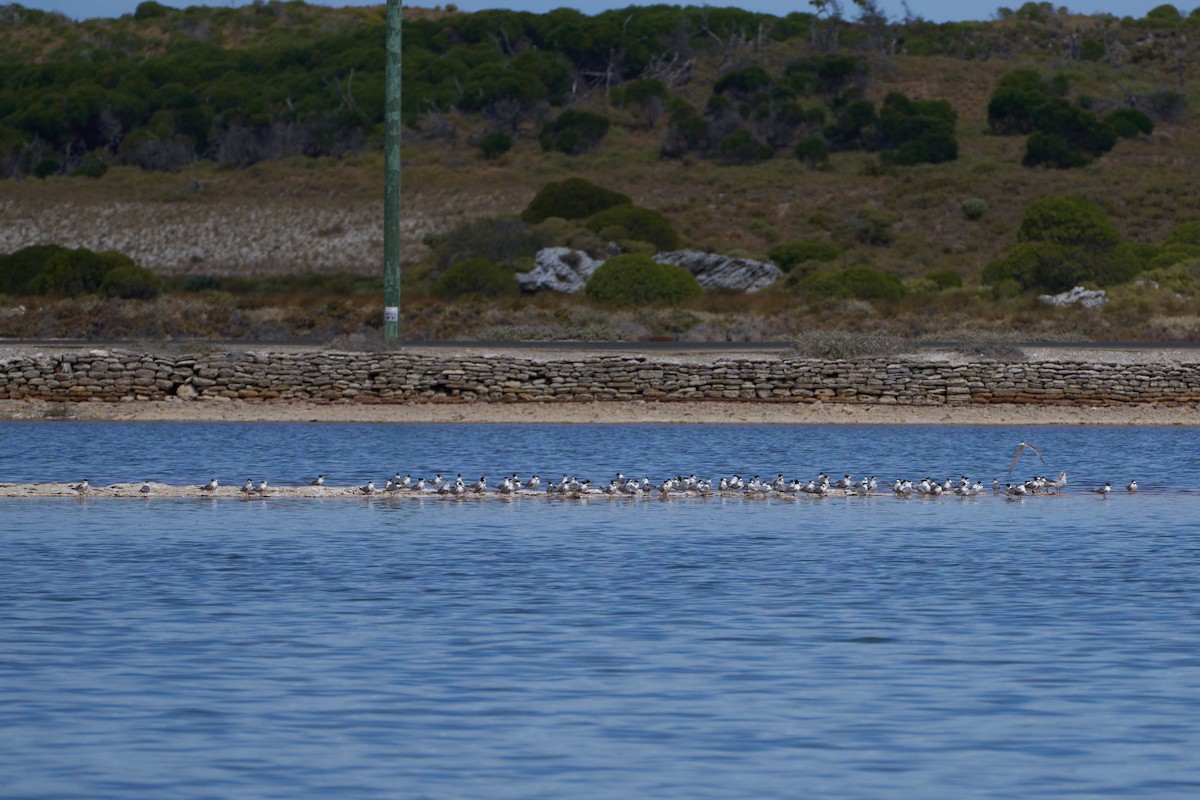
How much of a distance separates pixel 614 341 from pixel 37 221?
48227 millimetres

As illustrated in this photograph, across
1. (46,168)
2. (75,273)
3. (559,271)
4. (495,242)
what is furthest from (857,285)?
(46,168)

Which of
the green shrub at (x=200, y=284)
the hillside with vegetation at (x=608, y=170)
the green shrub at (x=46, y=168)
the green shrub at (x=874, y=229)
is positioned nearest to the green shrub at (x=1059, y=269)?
the hillside with vegetation at (x=608, y=170)

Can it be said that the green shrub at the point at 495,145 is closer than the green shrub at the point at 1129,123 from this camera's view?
Yes

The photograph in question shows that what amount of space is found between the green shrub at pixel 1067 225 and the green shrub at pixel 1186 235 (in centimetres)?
185

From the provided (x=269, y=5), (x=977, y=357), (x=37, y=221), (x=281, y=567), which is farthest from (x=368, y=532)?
(x=269, y=5)

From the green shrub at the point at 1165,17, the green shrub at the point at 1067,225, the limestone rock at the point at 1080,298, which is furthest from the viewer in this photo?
the green shrub at the point at 1165,17

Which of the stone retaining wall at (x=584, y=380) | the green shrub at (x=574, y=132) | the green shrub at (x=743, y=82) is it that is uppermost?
the green shrub at (x=743, y=82)

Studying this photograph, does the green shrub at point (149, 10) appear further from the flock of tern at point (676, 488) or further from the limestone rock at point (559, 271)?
the flock of tern at point (676, 488)

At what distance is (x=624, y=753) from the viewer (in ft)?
30.5

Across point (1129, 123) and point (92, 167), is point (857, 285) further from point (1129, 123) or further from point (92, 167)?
point (92, 167)

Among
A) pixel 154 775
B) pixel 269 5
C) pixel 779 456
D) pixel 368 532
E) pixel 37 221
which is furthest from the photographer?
pixel 269 5

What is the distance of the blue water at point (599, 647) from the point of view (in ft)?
29.5

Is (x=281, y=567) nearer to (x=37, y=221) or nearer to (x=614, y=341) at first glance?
(x=614, y=341)

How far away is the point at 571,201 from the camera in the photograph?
7144 centimetres
